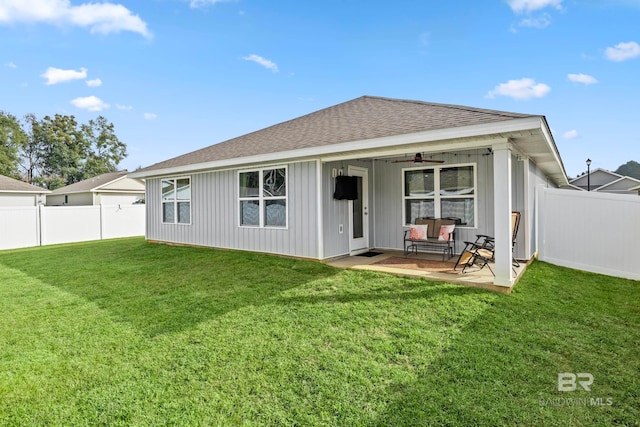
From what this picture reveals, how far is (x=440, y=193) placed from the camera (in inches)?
304

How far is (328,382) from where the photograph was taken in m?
2.77

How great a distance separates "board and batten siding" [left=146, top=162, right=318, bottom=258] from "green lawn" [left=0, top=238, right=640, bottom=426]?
161 centimetres

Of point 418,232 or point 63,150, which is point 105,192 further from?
point 418,232

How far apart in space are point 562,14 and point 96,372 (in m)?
12.8

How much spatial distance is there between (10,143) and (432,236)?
1545 inches

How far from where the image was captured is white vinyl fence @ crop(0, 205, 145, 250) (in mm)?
12719

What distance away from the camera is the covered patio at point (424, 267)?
5219mm

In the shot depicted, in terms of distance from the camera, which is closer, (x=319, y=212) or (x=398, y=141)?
(x=398, y=141)

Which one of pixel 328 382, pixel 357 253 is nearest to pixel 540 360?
pixel 328 382

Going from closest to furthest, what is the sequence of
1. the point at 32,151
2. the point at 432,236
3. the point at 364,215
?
the point at 432,236 → the point at 364,215 → the point at 32,151

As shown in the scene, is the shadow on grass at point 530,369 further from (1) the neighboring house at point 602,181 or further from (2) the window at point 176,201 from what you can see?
(1) the neighboring house at point 602,181

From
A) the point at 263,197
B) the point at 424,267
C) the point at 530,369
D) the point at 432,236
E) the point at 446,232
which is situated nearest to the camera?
the point at 530,369

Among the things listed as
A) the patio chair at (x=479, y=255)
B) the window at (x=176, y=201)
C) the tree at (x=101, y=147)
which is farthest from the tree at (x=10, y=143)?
the patio chair at (x=479, y=255)

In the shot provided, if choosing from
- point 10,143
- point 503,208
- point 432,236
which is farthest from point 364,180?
point 10,143
